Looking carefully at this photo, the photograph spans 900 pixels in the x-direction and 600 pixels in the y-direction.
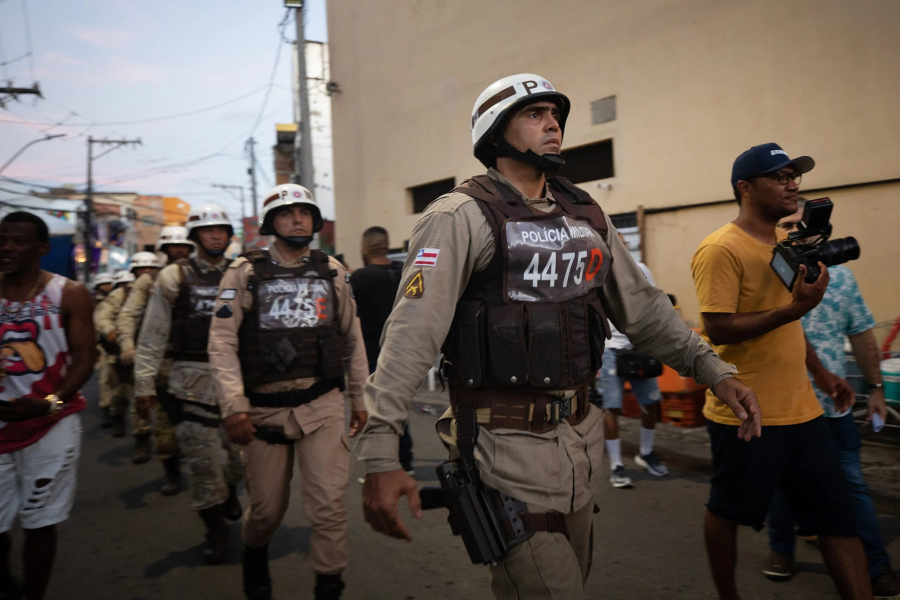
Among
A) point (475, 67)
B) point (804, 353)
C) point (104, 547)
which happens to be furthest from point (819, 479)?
point (475, 67)

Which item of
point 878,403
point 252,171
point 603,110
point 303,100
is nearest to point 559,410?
point 878,403

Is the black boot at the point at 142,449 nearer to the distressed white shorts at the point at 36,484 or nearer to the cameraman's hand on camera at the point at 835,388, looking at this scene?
the distressed white shorts at the point at 36,484

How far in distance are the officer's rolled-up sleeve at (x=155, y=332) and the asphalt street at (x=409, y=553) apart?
1.11 m

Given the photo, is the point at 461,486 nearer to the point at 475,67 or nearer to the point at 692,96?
the point at 692,96

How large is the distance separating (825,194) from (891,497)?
151 inches

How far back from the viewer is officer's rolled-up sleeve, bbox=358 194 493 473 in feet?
6.19

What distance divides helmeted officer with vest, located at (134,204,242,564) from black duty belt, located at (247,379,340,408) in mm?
1049

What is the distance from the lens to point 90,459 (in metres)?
6.98

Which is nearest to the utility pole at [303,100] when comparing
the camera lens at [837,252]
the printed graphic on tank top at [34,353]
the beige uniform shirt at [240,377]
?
the beige uniform shirt at [240,377]

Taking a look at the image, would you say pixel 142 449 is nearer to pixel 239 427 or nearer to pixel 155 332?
pixel 155 332

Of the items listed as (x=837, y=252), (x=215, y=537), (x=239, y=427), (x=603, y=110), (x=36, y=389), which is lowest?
(x=215, y=537)

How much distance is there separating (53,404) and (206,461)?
1.26 metres

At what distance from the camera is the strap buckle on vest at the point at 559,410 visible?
2123mm

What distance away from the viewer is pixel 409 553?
162 inches
